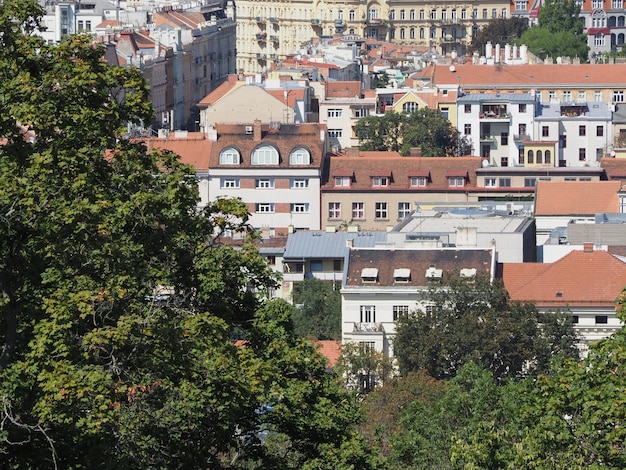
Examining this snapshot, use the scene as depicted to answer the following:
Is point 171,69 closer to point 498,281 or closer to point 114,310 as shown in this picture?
point 498,281

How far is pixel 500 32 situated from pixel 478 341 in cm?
11535

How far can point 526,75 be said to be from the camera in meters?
123

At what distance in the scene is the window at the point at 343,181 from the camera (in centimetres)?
8906

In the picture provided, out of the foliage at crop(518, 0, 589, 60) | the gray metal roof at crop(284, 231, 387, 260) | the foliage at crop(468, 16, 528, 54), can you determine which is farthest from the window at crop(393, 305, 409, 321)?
the foliage at crop(468, 16, 528, 54)

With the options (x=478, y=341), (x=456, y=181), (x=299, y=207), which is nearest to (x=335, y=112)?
(x=456, y=181)

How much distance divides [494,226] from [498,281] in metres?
10.8

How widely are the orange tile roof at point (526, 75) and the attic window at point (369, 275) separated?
183ft

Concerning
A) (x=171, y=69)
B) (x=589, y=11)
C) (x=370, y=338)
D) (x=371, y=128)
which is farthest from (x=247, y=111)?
(x=589, y=11)

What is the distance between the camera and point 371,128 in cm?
10425

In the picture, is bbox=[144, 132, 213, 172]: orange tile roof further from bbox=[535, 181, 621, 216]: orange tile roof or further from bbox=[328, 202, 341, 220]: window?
bbox=[535, 181, 621, 216]: orange tile roof

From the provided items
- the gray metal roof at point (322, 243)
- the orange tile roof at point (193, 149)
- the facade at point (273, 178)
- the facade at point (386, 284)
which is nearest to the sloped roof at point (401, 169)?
the facade at point (273, 178)

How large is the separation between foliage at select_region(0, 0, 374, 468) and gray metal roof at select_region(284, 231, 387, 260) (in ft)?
137

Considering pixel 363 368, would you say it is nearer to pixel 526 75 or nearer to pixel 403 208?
pixel 403 208

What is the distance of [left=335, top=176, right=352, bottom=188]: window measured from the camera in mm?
89062
